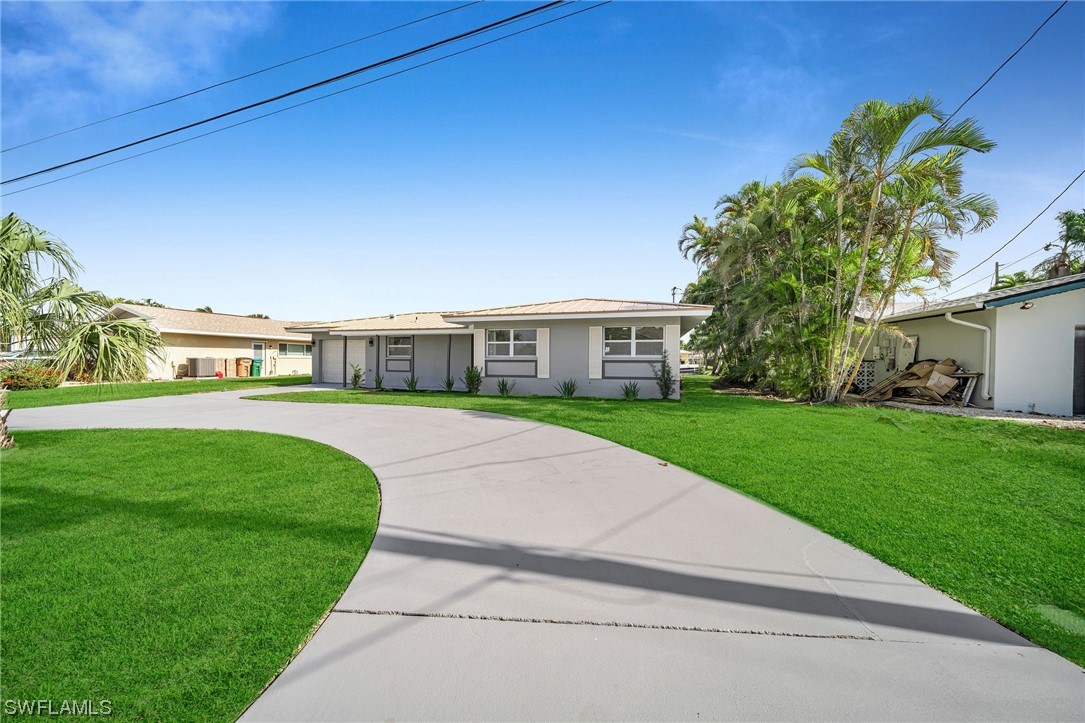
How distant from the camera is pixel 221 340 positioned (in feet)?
90.1

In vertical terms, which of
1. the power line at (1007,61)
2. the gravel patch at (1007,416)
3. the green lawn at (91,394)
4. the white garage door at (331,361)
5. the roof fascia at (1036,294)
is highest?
the power line at (1007,61)

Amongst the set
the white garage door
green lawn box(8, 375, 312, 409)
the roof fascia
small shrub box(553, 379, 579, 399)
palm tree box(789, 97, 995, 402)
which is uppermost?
palm tree box(789, 97, 995, 402)

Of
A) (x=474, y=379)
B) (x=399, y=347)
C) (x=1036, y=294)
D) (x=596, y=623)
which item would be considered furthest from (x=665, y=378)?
(x=596, y=623)

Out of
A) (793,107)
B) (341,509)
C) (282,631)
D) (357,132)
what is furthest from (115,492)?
(793,107)

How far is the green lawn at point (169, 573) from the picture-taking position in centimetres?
215

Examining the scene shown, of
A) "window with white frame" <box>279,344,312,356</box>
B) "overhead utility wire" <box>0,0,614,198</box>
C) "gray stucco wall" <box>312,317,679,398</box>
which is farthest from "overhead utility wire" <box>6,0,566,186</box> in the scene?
"window with white frame" <box>279,344,312,356</box>

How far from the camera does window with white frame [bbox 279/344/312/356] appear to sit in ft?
102

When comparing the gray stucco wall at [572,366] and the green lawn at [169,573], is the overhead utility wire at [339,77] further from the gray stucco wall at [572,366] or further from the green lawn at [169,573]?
the gray stucco wall at [572,366]

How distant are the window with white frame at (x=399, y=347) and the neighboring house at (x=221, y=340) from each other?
6.94 m

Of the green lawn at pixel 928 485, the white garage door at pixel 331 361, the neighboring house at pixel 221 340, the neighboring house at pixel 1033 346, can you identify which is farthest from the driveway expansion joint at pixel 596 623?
the neighboring house at pixel 221 340

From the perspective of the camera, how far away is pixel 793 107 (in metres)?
13.0

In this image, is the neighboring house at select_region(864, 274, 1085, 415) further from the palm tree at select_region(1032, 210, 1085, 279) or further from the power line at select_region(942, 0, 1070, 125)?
the palm tree at select_region(1032, 210, 1085, 279)

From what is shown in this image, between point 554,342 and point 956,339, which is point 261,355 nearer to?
point 554,342

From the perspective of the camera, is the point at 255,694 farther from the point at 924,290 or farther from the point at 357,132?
the point at 924,290
